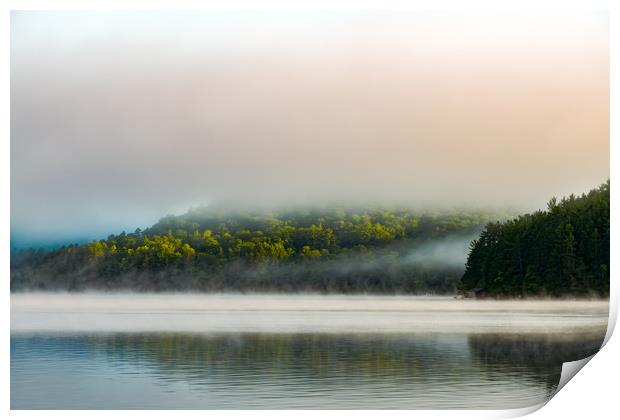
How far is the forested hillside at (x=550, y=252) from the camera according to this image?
30.6 ft

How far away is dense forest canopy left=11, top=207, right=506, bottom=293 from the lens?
937 cm

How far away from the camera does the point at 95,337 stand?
9.52 metres

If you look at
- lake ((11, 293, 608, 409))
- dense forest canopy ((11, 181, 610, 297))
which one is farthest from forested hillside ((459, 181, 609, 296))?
lake ((11, 293, 608, 409))

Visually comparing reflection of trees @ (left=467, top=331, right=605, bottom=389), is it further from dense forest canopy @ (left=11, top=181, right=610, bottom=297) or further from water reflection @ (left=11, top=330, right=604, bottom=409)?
dense forest canopy @ (left=11, top=181, right=610, bottom=297)

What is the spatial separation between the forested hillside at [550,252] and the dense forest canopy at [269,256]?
146 millimetres

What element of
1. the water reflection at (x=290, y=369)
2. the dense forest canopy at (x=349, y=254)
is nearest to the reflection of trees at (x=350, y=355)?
the water reflection at (x=290, y=369)

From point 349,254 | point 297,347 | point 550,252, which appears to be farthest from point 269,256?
point 550,252

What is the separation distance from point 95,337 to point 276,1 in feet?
9.88

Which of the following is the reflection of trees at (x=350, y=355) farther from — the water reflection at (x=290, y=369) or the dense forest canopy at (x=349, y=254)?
the dense forest canopy at (x=349, y=254)

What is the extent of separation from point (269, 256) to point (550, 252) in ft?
7.26

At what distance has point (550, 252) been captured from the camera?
9.41 m

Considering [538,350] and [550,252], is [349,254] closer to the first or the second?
[550,252]

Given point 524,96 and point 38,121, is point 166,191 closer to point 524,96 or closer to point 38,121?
point 38,121

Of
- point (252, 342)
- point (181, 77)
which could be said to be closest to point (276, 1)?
point (181, 77)
